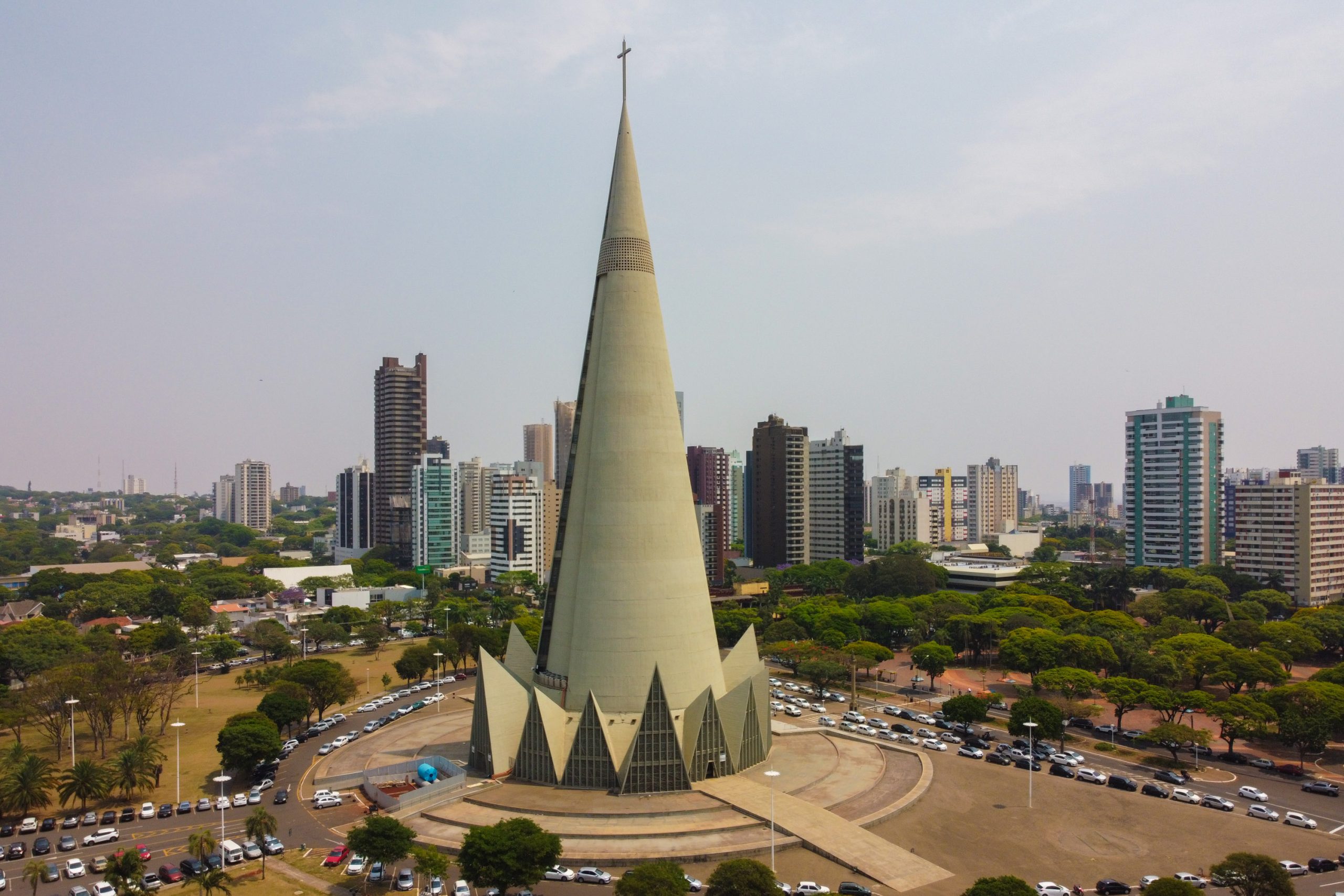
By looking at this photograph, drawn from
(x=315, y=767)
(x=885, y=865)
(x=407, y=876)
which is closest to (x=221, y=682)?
(x=315, y=767)

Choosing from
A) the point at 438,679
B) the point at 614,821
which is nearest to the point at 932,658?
the point at 614,821

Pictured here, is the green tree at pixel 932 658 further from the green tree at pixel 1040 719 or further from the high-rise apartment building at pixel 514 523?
the high-rise apartment building at pixel 514 523

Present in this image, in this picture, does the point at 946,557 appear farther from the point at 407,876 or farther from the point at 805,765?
the point at 407,876

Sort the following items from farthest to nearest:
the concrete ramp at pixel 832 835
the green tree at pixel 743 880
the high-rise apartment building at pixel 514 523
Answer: the high-rise apartment building at pixel 514 523 < the concrete ramp at pixel 832 835 < the green tree at pixel 743 880

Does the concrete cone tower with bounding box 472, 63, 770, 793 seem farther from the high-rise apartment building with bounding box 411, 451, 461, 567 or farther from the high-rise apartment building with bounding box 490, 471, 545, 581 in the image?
the high-rise apartment building with bounding box 411, 451, 461, 567

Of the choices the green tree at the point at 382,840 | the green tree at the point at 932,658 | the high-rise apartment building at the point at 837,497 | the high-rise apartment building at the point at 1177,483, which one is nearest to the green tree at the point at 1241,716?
the green tree at the point at 932,658

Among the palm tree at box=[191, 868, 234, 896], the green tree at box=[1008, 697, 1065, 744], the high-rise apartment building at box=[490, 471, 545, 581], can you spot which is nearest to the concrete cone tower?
the palm tree at box=[191, 868, 234, 896]

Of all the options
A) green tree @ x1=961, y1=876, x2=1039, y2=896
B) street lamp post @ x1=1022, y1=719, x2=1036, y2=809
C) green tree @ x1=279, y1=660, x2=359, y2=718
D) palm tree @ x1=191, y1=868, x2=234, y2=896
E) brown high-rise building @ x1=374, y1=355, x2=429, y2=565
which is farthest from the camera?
brown high-rise building @ x1=374, y1=355, x2=429, y2=565
